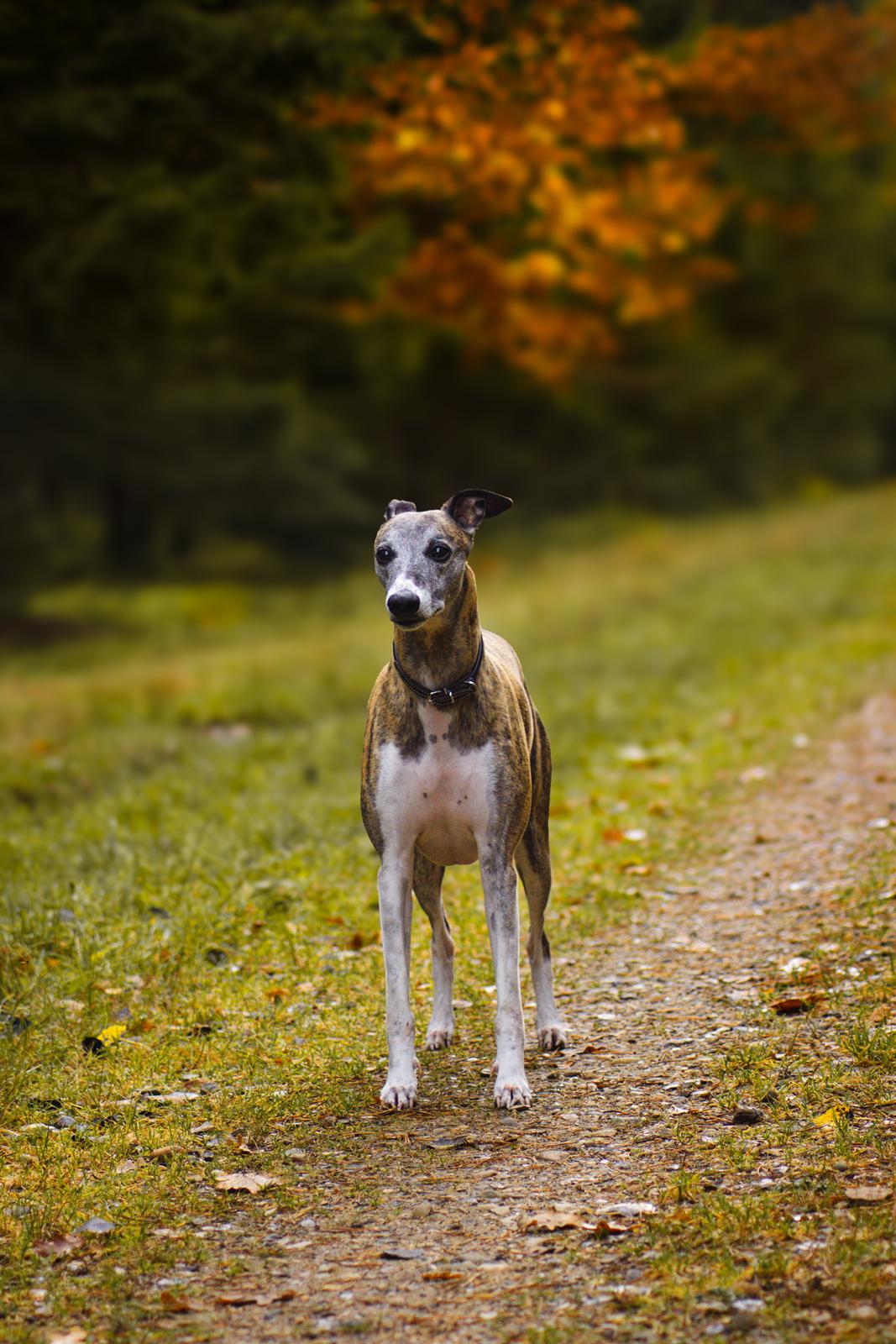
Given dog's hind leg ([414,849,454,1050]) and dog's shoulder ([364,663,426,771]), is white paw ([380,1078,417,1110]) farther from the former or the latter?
dog's shoulder ([364,663,426,771])

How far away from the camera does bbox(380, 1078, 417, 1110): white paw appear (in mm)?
4645

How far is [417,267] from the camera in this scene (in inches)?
566

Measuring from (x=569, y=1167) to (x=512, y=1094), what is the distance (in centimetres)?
49

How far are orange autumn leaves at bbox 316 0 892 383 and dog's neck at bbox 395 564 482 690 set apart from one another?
521 centimetres

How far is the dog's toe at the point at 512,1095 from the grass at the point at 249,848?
1.48ft

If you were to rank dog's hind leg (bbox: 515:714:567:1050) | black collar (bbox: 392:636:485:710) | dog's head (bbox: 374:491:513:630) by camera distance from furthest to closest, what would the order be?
dog's hind leg (bbox: 515:714:567:1050) → black collar (bbox: 392:636:485:710) → dog's head (bbox: 374:491:513:630)

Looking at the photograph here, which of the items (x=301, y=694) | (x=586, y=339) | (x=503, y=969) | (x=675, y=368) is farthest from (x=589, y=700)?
(x=675, y=368)

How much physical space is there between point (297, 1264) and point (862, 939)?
3049mm

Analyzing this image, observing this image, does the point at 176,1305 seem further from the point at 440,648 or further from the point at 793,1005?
the point at 793,1005

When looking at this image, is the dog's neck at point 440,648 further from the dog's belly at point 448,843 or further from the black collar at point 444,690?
the dog's belly at point 448,843

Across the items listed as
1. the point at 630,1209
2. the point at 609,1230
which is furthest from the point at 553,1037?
the point at 609,1230

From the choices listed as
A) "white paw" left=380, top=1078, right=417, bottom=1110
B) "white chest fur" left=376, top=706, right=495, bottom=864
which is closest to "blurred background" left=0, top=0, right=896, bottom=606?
"white chest fur" left=376, top=706, right=495, bottom=864

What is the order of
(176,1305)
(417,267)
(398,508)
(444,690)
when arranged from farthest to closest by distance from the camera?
1. (417,267)
2. (398,508)
3. (444,690)
4. (176,1305)

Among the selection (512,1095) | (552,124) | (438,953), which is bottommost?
(512,1095)
